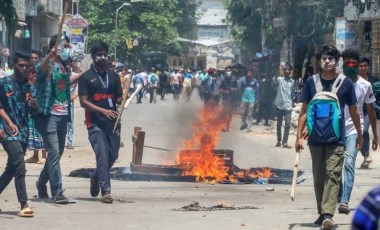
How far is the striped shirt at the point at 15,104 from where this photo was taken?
9477 millimetres

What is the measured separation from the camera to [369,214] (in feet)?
10.7

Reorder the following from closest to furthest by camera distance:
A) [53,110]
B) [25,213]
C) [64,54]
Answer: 1. [25,213]
2. [53,110]
3. [64,54]

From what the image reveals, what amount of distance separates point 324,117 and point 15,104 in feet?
9.67

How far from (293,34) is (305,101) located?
1001 inches

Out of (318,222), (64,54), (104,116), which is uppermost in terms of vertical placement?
(64,54)

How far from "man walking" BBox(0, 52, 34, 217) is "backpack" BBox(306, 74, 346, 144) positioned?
2.72 meters

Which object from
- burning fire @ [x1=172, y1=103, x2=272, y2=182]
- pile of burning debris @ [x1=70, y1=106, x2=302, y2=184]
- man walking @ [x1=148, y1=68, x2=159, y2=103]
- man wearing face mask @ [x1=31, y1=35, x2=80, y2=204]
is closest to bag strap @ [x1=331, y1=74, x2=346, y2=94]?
man wearing face mask @ [x1=31, y1=35, x2=80, y2=204]

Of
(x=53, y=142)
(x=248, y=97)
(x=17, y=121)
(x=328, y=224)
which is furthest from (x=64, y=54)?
(x=248, y=97)

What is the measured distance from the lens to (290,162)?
1738cm

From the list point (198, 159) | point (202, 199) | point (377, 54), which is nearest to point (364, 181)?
point (198, 159)

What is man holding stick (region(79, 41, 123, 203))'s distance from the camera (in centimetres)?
1070

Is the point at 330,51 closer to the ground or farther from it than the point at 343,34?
farther from it

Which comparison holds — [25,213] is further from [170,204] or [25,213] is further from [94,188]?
[170,204]

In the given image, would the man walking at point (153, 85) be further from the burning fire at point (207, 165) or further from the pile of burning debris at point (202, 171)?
the pile of burning debris at point (202, 171)
